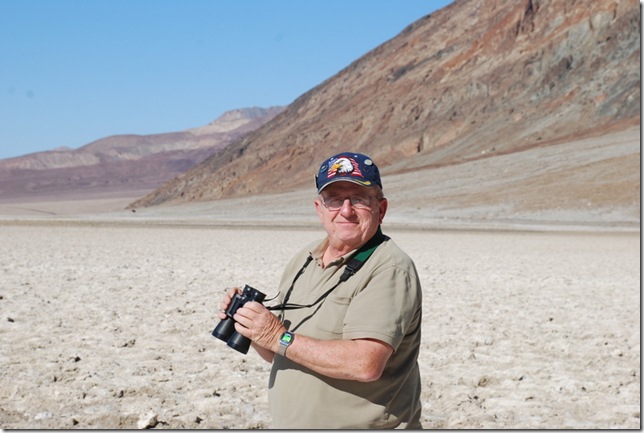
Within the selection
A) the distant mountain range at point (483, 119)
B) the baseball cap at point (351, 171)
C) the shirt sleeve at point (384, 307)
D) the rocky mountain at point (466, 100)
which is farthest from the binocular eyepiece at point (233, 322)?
the rocky mountain at point (466, 100)

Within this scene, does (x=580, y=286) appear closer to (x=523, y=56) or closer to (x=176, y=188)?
(x=523, y=56)

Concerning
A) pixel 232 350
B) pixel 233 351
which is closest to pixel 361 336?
pixel 232 350

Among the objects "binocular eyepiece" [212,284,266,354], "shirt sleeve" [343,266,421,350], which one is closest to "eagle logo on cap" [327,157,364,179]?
"shirt sleeve" [343,266,421,350]

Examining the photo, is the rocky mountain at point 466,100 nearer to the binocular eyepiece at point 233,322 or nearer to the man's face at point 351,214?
the man's face at point 351,214

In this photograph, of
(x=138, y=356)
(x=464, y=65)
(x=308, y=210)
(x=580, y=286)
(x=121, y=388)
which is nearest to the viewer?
(x=121, y=388)

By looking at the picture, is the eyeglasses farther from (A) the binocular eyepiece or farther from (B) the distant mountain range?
(B) the distant mountain range

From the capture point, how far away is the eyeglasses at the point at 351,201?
339cm

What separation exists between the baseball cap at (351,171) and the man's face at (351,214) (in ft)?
0.19

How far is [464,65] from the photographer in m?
78.4

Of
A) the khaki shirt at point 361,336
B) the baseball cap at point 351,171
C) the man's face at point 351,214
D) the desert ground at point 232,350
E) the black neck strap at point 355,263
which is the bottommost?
the desert ground at point 232,350

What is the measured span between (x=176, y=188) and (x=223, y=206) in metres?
37.8

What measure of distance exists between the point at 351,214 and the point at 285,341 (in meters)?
0.56

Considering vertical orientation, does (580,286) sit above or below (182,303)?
below

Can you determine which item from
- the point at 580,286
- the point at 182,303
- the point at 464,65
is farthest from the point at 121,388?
the point at 464,65
